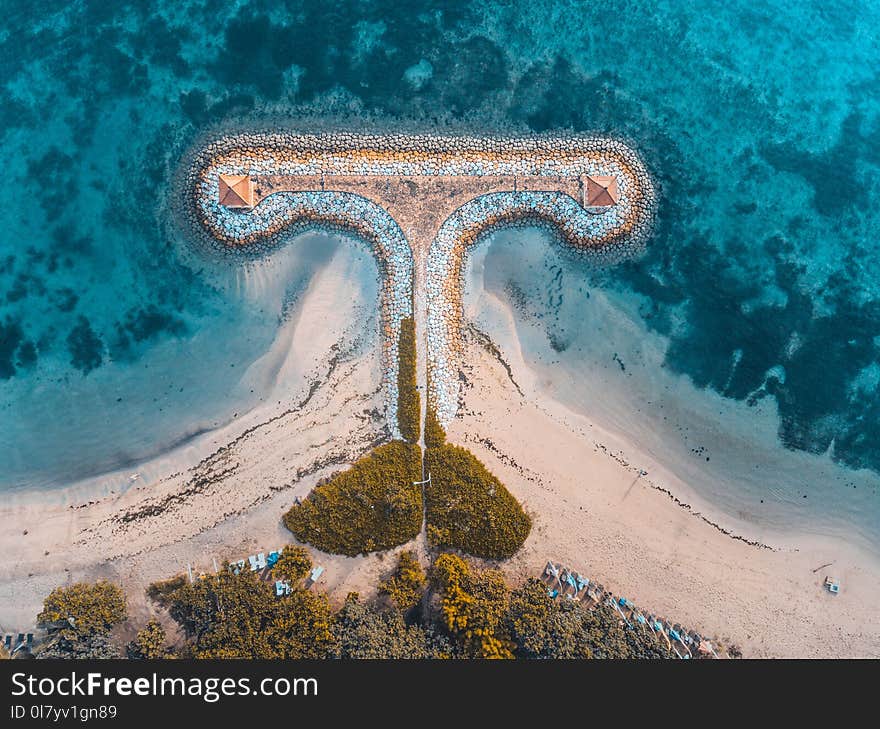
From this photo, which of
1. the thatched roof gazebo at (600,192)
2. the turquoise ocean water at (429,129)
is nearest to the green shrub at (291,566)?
the turquoise ocean water at (429,129)

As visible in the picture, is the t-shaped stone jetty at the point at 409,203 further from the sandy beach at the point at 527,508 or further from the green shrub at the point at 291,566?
the green shrub at the point at 291,566

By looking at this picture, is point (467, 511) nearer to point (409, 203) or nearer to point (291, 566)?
point (291, 566)

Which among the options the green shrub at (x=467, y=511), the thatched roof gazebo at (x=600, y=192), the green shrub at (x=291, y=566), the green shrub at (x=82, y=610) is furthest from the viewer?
the thatched roof gazebo at (x=600, y=192)

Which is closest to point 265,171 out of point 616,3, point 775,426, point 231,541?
point 231,541

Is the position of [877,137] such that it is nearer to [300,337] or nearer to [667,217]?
[667,217]

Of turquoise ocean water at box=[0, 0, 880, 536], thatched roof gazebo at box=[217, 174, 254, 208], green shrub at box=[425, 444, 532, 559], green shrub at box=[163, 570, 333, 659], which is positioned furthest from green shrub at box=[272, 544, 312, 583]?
thatched roof gazebo at box=[217, 174, 254, 208]
